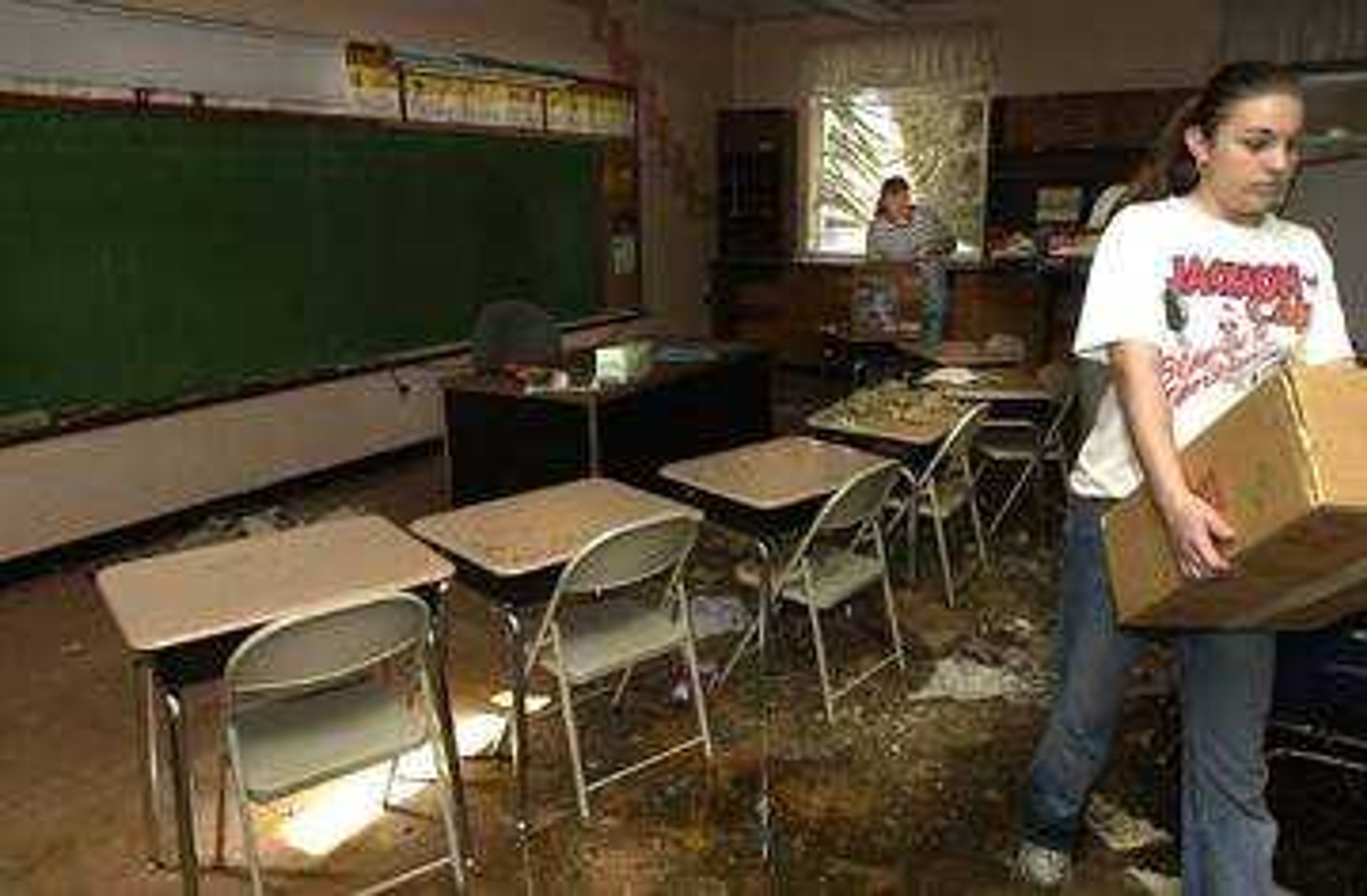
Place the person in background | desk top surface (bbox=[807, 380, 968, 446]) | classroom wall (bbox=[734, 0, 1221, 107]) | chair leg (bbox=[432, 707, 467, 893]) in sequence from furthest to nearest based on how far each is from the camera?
classroom wall (bbox=[734, 0, 1221, 107])
the person in background
desk top surface (bbox=[807, 380, 968, 446])
chair leg (bbox=[432, 707, 467, 893])

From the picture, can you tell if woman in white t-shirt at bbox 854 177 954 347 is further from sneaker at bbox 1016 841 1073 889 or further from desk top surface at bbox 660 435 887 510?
sneaker at bbox 1016 841 1073 889

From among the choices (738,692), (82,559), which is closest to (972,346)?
(738,692)

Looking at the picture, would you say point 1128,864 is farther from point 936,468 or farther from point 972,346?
point 972,346

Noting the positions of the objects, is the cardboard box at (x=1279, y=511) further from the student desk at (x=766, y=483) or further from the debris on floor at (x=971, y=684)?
the debris on floor at (x=971, y=684)

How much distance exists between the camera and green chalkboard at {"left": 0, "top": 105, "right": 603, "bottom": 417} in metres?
4.19

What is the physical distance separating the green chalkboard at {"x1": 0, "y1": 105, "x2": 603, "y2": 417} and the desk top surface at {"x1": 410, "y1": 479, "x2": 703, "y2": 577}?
2.44m

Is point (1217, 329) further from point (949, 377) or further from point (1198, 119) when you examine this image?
point (949, 377)

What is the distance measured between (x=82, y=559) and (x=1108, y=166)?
21.6ft

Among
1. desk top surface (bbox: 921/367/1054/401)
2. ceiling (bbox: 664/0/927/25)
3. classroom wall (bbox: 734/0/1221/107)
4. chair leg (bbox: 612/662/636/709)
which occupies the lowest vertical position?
chair leg (bbox: 612/662/636/709)

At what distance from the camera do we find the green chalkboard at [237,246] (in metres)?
4.19

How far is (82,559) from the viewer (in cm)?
448

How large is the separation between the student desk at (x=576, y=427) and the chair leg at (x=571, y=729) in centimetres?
182

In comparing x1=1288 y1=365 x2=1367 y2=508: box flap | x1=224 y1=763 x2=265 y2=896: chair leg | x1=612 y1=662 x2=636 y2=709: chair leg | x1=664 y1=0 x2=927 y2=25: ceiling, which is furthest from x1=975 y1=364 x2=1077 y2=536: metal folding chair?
x1=664 y1=0 x2=927 y2=25: ceiling

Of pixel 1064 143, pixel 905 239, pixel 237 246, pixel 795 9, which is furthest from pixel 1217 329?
pixel 795 9
